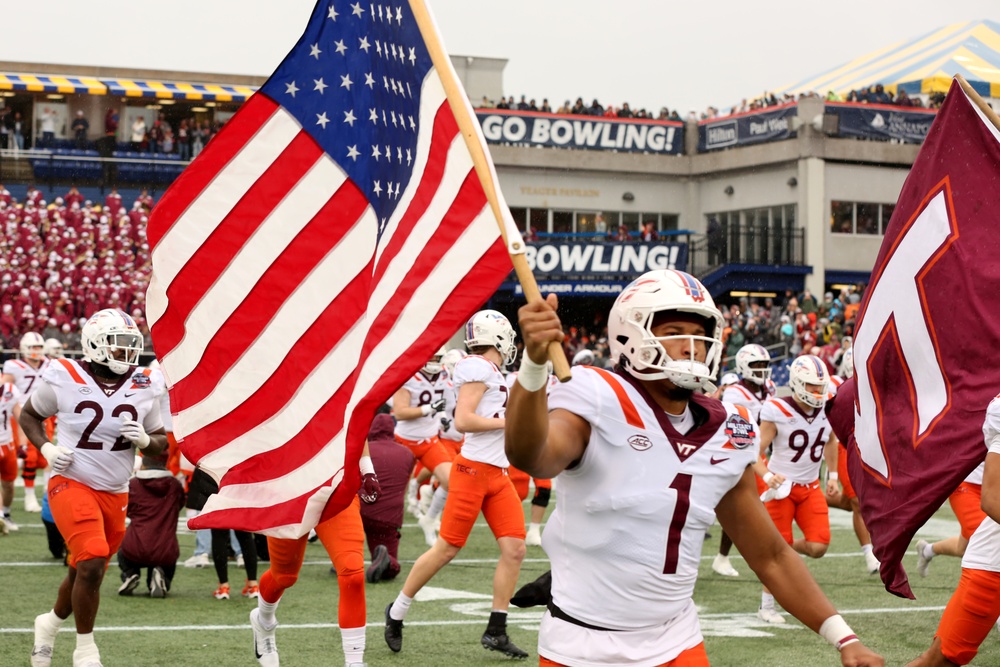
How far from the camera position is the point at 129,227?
126ft

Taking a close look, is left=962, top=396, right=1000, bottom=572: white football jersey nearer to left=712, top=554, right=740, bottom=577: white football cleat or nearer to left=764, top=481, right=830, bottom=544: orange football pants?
left=764, top=481, right=830, bottom=544: orange football pants

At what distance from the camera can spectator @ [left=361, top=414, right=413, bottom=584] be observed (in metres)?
11.0

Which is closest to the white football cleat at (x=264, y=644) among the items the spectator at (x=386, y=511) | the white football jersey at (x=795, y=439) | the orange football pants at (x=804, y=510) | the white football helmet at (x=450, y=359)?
the spectator at (x=386, y=511)

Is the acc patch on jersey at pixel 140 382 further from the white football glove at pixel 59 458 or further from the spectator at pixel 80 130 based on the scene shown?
the spectator at pixel 80 130

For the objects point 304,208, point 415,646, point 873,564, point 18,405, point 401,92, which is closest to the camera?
point 401,92

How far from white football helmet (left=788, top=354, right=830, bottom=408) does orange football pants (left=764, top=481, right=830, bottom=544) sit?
636mm

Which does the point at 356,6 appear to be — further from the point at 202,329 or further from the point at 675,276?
the point at 675,276

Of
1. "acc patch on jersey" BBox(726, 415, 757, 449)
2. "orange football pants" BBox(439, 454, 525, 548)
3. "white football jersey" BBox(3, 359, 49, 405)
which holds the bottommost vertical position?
"orange football pants" BBox(439, 454, 525, 548)

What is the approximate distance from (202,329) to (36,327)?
26987 millimetres

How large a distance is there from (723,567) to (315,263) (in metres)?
6.58

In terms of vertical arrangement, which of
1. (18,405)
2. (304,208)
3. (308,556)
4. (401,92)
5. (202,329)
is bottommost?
(308,556)

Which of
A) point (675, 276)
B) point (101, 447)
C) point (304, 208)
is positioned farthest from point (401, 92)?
point (101, 447)

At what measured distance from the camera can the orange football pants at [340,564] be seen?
7.30m

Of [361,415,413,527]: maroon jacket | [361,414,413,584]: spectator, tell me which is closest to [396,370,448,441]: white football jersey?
[361,415,413,527]: maroon jacket
